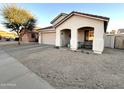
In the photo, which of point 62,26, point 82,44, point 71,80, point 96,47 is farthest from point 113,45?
point 71,80

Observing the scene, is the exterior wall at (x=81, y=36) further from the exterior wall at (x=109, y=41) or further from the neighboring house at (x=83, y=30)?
the exterior wall at (x=109, y=41)

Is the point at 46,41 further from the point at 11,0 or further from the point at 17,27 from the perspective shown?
the point at 11,0

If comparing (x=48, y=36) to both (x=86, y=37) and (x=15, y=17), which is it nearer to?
(x=15, y=17)

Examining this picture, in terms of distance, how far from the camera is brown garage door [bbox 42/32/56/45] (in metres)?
19.4

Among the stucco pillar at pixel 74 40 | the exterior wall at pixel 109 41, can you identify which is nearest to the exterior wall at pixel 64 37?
the stucco pillar at pixel 74 40

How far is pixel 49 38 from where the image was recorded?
20.3 meters

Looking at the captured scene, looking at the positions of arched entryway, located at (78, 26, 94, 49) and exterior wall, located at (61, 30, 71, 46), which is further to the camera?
exterior wall, located at (61, 30, 71, 46)

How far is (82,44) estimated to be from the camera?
13.2 m

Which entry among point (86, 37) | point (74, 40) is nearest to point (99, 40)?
point (74, 40)

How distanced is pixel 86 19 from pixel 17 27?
15.3 m

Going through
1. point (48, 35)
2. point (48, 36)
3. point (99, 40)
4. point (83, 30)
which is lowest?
point (99, 40)

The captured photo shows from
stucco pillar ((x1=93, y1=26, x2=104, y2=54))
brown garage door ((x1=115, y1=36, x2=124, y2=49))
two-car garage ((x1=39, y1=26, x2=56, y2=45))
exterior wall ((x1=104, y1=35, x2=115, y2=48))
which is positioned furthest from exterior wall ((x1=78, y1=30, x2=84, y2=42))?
two-car garage ((x1=39, y1=26, x2=56, y2=45))

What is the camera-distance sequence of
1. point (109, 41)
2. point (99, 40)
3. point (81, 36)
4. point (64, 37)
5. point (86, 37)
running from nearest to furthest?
point (99, 40)
point (86, 37)
point (81, 36)
point (64, 37)
point (109, 41)

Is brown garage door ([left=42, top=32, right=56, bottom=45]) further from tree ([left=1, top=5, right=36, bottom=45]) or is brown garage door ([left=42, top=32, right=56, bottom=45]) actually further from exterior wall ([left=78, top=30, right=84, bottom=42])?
exterior wall ([left=78, top=30, right=84, bottom=42])
